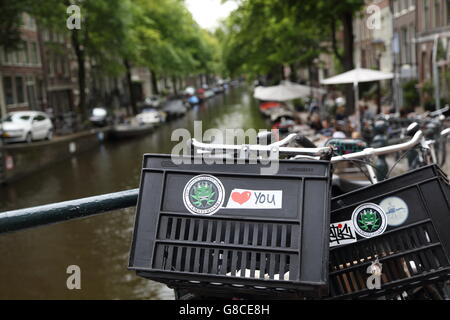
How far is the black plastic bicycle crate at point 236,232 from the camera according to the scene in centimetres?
179

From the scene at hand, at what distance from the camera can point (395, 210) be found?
2.04 meters

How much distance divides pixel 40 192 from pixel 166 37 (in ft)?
120

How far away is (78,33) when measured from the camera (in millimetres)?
36250

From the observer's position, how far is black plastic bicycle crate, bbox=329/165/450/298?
200 centimetres

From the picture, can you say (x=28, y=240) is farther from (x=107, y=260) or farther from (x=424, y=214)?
(x=424, y=214)

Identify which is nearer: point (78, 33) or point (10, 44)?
point (10, 44)

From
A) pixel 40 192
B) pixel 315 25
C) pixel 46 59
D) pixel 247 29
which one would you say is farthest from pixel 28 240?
pixel 46 59

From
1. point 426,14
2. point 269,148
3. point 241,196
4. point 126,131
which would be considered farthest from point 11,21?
point 241,196

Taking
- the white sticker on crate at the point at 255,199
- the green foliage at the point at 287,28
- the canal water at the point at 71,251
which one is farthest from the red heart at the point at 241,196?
the green foliage at the point at 287,28

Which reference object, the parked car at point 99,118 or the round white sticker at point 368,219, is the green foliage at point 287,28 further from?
the round white sticker at point 368,219

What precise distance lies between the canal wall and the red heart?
72.3 feet

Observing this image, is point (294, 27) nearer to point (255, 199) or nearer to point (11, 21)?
point (11, 21)

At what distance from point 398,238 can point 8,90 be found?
41724 millimetres

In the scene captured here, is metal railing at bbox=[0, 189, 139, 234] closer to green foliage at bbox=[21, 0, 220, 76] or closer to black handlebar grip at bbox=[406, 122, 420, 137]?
black handlebar grip at bbox=[406, 122, 420, 137]
